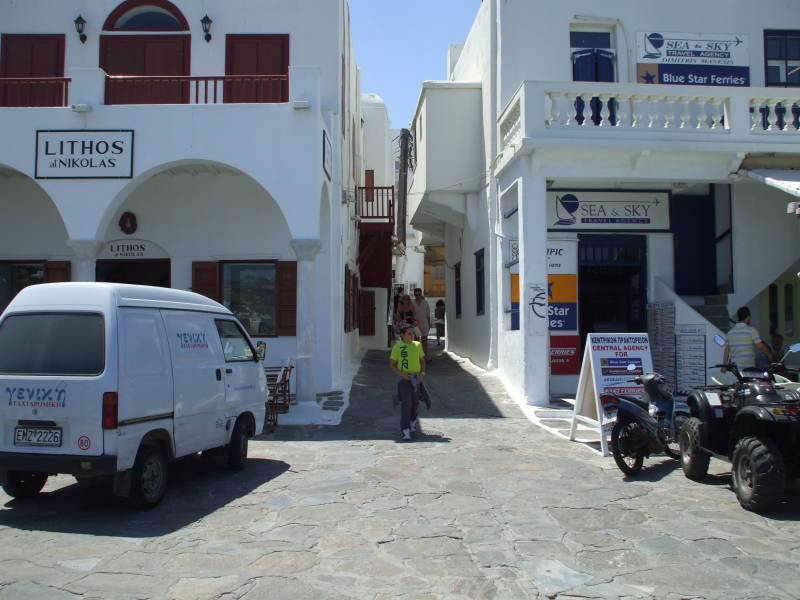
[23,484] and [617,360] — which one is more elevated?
[617,360]

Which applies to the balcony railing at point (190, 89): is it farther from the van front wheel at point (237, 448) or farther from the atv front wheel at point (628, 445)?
the atv front wheel at point (628, 445)

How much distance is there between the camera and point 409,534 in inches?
219

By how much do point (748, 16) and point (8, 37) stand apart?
1472 cm

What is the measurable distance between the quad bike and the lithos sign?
8.94 meters

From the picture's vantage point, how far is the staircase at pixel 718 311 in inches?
530

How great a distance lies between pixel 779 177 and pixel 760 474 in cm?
758

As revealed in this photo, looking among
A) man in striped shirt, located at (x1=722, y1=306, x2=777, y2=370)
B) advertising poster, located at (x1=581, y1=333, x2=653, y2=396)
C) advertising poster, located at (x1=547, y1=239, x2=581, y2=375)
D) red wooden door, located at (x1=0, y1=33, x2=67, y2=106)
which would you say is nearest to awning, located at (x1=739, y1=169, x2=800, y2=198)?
man in striped shirt, located at (x1=722, y1=306, x2=777, y2=370)

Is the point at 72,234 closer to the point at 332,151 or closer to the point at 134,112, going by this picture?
the point at 134,112

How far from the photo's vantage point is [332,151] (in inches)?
526

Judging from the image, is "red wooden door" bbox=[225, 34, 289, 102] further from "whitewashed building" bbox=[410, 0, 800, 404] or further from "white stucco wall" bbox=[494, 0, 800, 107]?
"white stucco wall" bbox=[494, 0, 800, 107]

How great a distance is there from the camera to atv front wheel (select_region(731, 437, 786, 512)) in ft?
19.1

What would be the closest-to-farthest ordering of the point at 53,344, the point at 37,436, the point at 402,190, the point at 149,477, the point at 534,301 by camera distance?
1. the point at 37,436
2. the point at 53,344
3. the point at 149,477
4. the point at 534,301
5. the point at 402,190

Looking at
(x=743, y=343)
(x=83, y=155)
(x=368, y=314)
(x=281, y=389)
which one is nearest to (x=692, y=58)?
(x=743, y=343)

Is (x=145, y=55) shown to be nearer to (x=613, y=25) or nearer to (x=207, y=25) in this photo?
(x=207, y=25)
